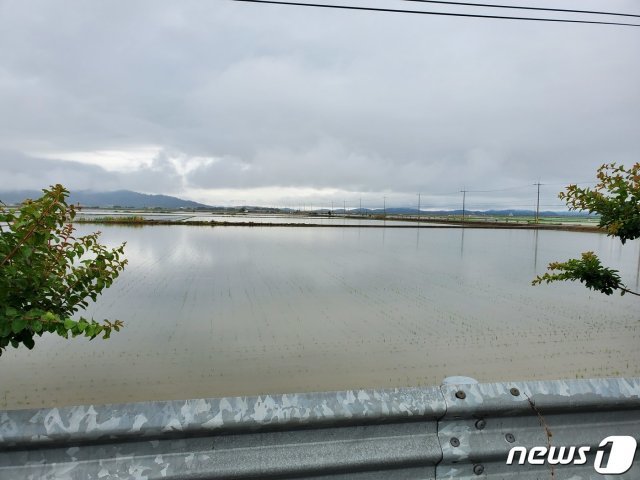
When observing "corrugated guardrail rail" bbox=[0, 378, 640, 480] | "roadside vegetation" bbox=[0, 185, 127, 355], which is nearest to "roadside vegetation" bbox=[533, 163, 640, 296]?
"corrugated guardrail rail" bbox=[0, 378, 640, 480]

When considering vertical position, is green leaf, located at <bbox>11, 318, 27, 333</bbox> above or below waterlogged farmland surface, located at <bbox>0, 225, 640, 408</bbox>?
above

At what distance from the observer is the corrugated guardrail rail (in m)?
1.66

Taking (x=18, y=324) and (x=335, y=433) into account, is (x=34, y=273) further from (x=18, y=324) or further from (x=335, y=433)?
(x=335, y=433)

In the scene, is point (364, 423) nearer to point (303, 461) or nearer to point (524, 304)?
point (303, 461)

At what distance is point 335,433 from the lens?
1.83 m

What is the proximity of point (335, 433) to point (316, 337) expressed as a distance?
689 centimetres

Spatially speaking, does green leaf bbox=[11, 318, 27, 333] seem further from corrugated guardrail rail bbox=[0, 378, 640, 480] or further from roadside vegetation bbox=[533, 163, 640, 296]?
roadside vegetation bbox=[533, 163, 640, 296]

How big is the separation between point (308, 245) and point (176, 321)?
1919cm

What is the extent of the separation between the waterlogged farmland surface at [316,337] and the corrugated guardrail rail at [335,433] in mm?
4390

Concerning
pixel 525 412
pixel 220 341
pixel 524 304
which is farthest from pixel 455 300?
pixel 525 412

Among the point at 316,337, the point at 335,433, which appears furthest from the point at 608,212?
the point at 316,337

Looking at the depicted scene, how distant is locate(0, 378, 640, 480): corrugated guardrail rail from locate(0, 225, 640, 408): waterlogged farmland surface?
439 cm

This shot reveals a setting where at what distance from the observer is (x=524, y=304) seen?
12.2 metres

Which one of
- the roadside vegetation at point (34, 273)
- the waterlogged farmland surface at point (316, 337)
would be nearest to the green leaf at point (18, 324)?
the roadside vegetation at point (34, 273)
